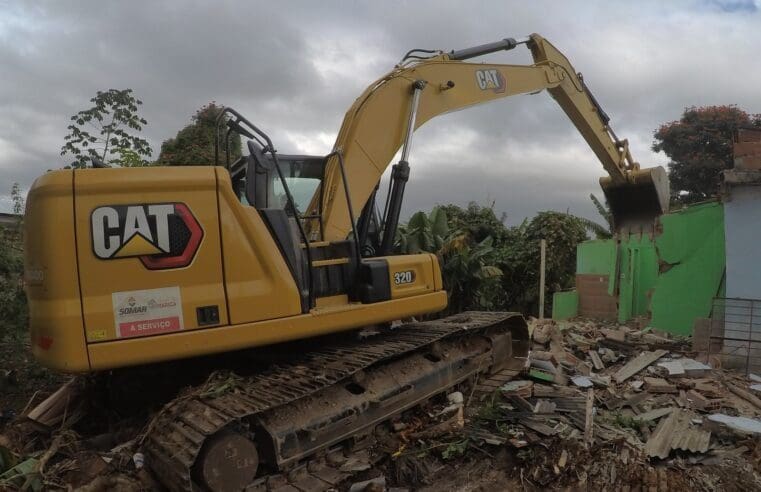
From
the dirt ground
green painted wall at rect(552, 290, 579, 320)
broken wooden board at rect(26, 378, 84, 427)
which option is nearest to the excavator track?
broken wooden board at rect(26, 378, 84, 427)

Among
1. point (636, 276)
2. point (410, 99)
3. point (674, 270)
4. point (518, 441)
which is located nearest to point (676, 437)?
point (518, 441)

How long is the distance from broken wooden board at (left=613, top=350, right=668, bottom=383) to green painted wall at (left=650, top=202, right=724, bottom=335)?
2.26 metres

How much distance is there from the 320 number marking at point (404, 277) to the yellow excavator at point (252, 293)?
20mm

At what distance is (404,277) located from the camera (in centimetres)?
506

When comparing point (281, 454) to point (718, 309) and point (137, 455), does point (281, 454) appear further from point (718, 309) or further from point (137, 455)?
point (718, 309)

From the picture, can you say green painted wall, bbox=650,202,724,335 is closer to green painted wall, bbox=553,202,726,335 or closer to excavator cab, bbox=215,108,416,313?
green painted wall, bbox=553,202,726,335

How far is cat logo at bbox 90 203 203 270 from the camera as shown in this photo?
3.65 metres

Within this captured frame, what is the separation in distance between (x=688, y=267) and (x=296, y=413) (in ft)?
26.3

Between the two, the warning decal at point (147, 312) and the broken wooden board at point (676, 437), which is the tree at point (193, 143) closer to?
the warning decal at point (147, 312)

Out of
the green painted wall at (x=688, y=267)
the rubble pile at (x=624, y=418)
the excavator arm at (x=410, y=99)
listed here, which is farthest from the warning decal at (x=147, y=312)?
the green painted wall at (x=688, y=267)

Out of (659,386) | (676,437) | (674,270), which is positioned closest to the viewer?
(676,437)

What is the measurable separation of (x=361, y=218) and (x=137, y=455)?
2.78m

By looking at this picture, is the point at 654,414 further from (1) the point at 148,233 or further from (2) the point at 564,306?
(2) the point at 564,306

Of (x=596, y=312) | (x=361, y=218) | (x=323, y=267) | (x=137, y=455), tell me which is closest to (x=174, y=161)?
(x=361, y=218)
